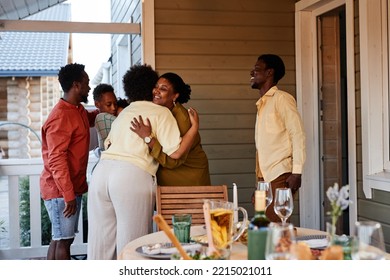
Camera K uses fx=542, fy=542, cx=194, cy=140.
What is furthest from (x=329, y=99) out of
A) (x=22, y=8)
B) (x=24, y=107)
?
(x=24, y=107)

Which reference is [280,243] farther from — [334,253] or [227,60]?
[227,60]

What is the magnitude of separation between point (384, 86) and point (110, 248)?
187 cm

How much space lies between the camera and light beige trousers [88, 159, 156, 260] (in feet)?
8.61

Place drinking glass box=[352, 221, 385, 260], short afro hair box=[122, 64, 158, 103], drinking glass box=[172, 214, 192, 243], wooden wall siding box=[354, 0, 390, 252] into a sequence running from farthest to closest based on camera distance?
wooden wall siding box=[354, 0, 390, 252] < short afro hair box=[122, 64, 158, 103] < drinking glass box=[172, 214, 192, 243] < drinking glass box=[352, 221, 385, 260]

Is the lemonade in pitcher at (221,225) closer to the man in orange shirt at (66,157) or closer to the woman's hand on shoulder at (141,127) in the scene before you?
the woman's hand on shoulder at (141,127)

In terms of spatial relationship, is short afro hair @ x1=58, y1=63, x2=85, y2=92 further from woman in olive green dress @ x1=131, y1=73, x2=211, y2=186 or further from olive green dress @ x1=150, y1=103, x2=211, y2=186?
olive green dress @ x1=150, y1=103, x2=211, y2=186

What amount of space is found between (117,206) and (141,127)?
405 mm

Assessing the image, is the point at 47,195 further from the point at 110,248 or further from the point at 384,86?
the point at 384,86

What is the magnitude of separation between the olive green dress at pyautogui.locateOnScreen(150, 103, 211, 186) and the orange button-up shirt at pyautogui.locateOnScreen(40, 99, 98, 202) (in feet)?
1.81

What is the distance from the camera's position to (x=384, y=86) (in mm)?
3262

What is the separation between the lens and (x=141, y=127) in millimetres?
2689

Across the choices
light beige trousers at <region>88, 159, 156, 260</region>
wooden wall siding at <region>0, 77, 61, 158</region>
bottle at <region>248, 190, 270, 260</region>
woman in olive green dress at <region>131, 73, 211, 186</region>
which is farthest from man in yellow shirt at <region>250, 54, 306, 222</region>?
wooden wall siding at <region>0, 77, 61, 158</region>
